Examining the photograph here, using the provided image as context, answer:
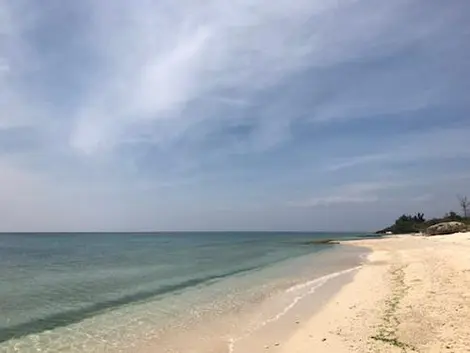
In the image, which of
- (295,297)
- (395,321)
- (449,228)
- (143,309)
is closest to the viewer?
(395,321)

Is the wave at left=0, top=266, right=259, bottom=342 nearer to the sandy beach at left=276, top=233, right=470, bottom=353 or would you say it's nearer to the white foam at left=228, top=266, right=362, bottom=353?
the white foam at left=228, top=266, right=362, bottom=353

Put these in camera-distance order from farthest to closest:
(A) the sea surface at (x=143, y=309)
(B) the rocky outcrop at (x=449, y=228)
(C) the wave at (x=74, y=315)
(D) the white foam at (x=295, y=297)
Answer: (B) the rocky outcrop at (x=449, y=228) < (C) the wave at (x=74, y=315) < (A) the sea surface at (x=143, y=309) < (D) the white foam at (x=295, y=297)

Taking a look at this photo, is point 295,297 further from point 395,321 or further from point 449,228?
point 449,228

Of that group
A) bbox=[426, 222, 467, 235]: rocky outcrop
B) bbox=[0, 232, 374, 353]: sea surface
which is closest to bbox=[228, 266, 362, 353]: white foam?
bbox=[0, 232, 374, 353]: sea surface

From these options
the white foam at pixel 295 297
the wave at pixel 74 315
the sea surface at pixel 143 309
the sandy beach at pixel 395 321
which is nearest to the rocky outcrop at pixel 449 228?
the sea surface at pixel 143 309

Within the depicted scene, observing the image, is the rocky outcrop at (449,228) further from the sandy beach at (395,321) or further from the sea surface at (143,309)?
the sandy beach at (395,321)

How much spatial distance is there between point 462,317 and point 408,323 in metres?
1.43

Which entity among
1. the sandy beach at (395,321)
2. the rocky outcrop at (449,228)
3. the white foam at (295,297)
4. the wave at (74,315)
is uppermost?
the rocky outcrop at (449,228)

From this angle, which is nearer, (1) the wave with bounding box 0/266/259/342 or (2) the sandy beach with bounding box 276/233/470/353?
(2) the sandy beach with bounding box 276/233/470/353

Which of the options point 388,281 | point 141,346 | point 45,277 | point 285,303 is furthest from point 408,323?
point 45,277

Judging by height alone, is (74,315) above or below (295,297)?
below

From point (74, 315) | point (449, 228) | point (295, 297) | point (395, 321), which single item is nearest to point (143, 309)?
point (74, 315)

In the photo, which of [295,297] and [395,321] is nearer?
[395,321]

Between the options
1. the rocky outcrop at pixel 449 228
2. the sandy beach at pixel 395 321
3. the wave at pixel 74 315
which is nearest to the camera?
the sandy beach at pixel 395 321
